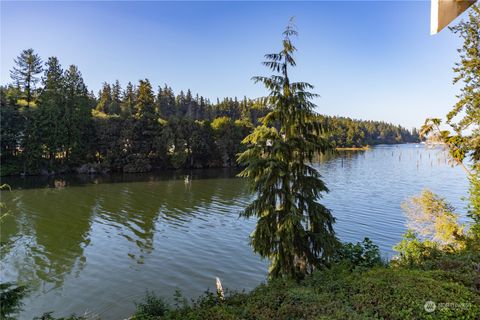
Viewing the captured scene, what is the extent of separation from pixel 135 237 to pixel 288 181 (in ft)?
50.0

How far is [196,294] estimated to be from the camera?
1381 cm

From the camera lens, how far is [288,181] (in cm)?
995

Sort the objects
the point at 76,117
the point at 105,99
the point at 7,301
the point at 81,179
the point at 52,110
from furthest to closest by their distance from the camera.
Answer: the point at 105,99 < the point at 76,117 < the point at 52,110 < the point at 81,179 < the point at 7,301

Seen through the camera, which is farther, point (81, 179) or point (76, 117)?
point (76, 117)

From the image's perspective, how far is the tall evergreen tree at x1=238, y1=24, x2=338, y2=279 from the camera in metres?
9.88

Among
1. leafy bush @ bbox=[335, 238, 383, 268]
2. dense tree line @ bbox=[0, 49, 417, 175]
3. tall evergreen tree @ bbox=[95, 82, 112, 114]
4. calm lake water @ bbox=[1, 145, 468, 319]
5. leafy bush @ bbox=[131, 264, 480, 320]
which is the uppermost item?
tall evergreen tree @ bbox=[95, 82, 112, 114]

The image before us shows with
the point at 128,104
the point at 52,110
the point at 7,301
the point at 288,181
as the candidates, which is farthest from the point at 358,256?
the point at 128,104

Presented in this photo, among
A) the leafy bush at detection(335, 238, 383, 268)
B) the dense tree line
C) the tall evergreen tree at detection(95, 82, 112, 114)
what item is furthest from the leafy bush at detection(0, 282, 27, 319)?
the tall evergreen tree at detection(95, 82, 112, 114)

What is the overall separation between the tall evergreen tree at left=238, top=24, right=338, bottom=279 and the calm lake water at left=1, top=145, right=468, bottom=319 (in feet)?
4.53

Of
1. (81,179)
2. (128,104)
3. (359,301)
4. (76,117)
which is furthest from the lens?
(128,104)

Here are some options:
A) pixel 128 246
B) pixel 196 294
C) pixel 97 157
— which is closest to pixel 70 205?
pixel 128 246

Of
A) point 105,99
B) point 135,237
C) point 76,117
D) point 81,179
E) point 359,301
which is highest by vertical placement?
point 105,99

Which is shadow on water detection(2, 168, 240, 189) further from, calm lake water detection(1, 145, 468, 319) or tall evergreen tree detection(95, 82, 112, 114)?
tall evergreen tree detection(95, 82, 112, 114)

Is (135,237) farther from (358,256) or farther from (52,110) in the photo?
(52,110)
